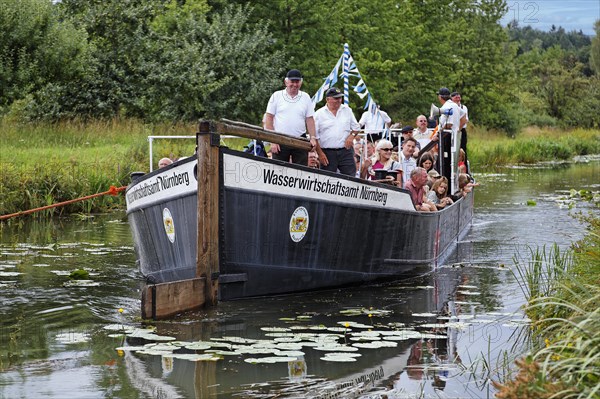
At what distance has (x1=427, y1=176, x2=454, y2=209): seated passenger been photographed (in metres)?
14.7

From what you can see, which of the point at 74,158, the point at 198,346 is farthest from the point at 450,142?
the point at 198,346

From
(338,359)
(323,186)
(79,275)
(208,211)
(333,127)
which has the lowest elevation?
(338,359)

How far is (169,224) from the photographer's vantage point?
10.9 m

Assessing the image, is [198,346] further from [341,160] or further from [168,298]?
[341,160]

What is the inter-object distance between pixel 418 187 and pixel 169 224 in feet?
12.7

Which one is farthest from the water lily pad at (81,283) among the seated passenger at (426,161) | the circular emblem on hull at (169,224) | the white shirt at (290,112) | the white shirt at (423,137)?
the white shirt at (423,137)

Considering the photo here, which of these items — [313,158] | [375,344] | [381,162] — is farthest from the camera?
[381,162]

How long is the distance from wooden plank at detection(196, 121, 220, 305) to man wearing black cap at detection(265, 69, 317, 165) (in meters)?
1.68

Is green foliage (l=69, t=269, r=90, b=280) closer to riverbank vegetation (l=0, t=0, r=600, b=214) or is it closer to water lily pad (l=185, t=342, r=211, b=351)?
water lily pad (l=185, t=342, r=211, b=351)

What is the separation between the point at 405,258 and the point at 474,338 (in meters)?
3.89

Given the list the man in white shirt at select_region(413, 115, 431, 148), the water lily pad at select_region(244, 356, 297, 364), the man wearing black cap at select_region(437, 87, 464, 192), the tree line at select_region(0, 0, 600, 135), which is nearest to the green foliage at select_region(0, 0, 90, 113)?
the tree line at select_region(0, 0, 600, 135)

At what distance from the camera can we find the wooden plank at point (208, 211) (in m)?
9.95

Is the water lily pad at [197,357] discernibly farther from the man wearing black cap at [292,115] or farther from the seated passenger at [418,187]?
the seated passenger at [418,187]

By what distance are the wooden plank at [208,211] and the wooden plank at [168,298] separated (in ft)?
0.72
